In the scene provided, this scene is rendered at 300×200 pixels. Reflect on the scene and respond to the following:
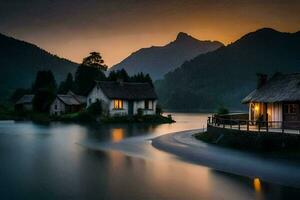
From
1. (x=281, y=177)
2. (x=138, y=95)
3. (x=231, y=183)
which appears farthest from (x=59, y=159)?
(x=138, y=95)

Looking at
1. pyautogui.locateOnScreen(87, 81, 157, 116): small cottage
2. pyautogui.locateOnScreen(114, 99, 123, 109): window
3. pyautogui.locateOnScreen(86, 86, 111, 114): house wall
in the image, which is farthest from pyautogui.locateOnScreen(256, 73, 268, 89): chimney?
pyautogui.locateOnScreen(114, 99, 123, 109): window

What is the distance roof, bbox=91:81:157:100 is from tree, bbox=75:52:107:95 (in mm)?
33946

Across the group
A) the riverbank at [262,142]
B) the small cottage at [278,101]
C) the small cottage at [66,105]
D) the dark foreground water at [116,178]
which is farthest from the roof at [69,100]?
the riverbank at [262,142]

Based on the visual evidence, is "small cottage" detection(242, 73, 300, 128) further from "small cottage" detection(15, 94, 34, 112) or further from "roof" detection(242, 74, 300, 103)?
"small cottage" detection(15, 94, 34, 112)

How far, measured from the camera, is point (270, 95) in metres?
42.1

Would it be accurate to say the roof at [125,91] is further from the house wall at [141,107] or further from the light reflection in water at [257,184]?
the light reflection in water at [257,184]

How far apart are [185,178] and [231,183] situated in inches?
124

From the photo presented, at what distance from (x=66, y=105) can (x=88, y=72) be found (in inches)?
1385

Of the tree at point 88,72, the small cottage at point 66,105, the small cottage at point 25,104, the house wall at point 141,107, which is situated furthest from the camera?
the tree at point 88,72

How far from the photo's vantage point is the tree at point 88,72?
122312mm

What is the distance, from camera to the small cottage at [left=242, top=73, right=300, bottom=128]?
128 feet

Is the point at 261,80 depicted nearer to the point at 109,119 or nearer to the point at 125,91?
the point at 109,119

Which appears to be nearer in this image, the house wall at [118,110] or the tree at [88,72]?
the house wall at [118,110]

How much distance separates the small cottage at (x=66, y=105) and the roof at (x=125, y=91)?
13189 mm
